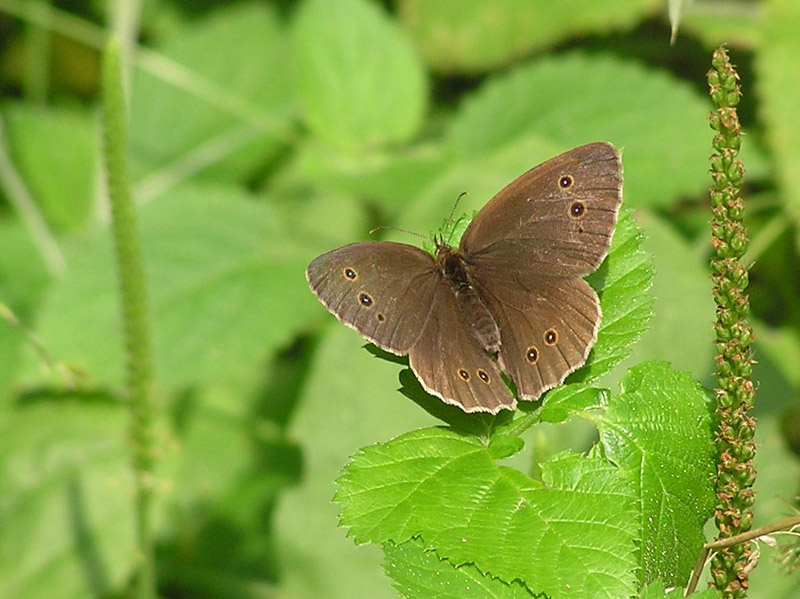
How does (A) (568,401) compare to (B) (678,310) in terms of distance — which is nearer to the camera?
(A) (568,401)

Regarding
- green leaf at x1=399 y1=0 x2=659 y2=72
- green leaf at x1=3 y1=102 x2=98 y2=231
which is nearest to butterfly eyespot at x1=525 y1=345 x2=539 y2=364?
green leaf at x1=399 y1=0 x2=659 y2=72

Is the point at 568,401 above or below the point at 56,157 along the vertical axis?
below

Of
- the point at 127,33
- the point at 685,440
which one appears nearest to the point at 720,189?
the point at 685,440

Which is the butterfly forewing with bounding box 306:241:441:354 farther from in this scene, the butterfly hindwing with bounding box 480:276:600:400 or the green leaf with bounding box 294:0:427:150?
the green leaf with bounding box 294:0:427:150

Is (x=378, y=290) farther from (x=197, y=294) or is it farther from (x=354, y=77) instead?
(x=354, y=77)

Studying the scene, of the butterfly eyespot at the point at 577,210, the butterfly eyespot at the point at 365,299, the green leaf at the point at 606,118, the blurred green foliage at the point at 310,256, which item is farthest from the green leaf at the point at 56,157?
the butterfly eyespot at the point at 577,210

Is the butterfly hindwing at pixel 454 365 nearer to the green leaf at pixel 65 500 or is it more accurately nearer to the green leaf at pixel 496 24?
the green leaf at pixel 65 500

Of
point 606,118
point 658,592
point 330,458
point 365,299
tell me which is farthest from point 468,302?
point 606,118
